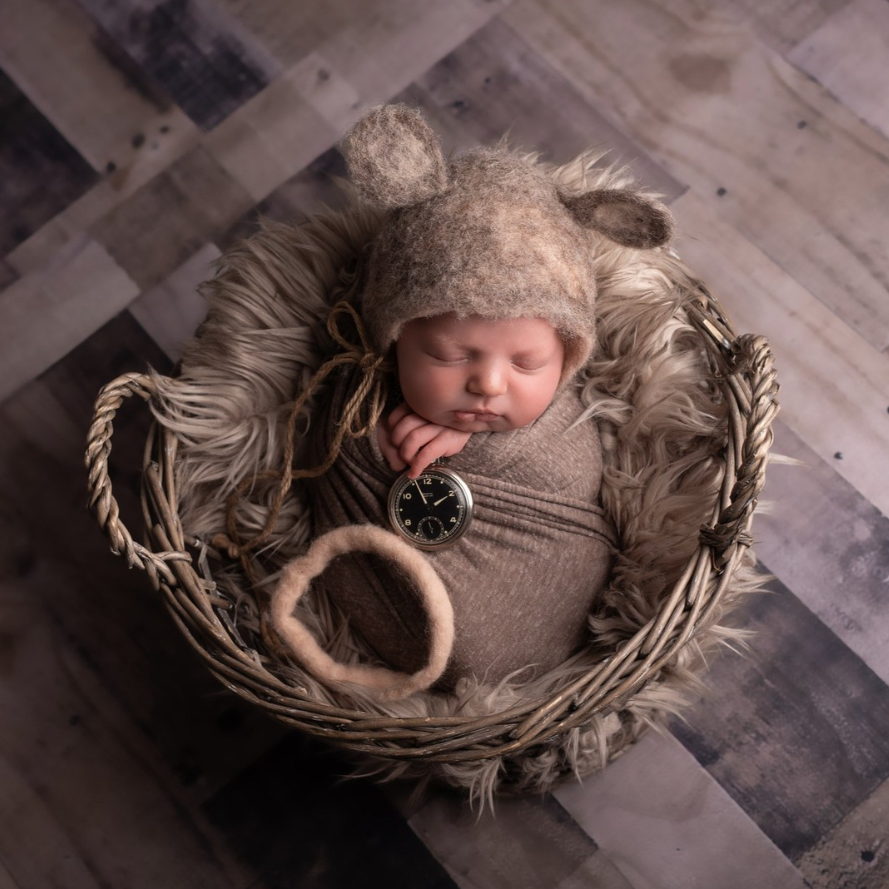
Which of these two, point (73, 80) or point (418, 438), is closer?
point (418, 438)

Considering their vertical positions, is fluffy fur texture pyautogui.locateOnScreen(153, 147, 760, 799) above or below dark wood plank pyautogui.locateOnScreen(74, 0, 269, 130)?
below

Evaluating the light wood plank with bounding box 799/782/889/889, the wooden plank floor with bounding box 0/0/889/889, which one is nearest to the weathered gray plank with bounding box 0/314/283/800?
the wooden plank floor with bounding box 0/0/889/889

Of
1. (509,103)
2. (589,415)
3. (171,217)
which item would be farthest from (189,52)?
(589,415)

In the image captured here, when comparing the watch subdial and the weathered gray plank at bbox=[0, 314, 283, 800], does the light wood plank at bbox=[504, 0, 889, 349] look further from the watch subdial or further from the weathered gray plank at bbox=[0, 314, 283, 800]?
the weathered gray plank at bbox=[0, 314, 283, 800]

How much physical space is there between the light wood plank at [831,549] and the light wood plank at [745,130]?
282mm

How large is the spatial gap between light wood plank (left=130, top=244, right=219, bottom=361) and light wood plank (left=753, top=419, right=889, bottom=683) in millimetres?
1059

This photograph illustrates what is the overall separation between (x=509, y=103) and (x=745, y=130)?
0.43 m

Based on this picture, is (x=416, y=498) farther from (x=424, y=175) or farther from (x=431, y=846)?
(x=431, y=846)

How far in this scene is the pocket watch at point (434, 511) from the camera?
121 centimetres

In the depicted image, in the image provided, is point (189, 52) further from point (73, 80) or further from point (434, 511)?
point (434, 511)

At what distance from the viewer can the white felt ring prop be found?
3.75 ft

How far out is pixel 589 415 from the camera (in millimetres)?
1290

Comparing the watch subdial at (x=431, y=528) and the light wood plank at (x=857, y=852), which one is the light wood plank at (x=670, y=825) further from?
the watch subdial at (x=431, y=528)

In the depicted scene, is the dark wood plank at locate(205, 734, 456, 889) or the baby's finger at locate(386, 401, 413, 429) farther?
the dark wood plank at locate(205, 734, 456, 889)
